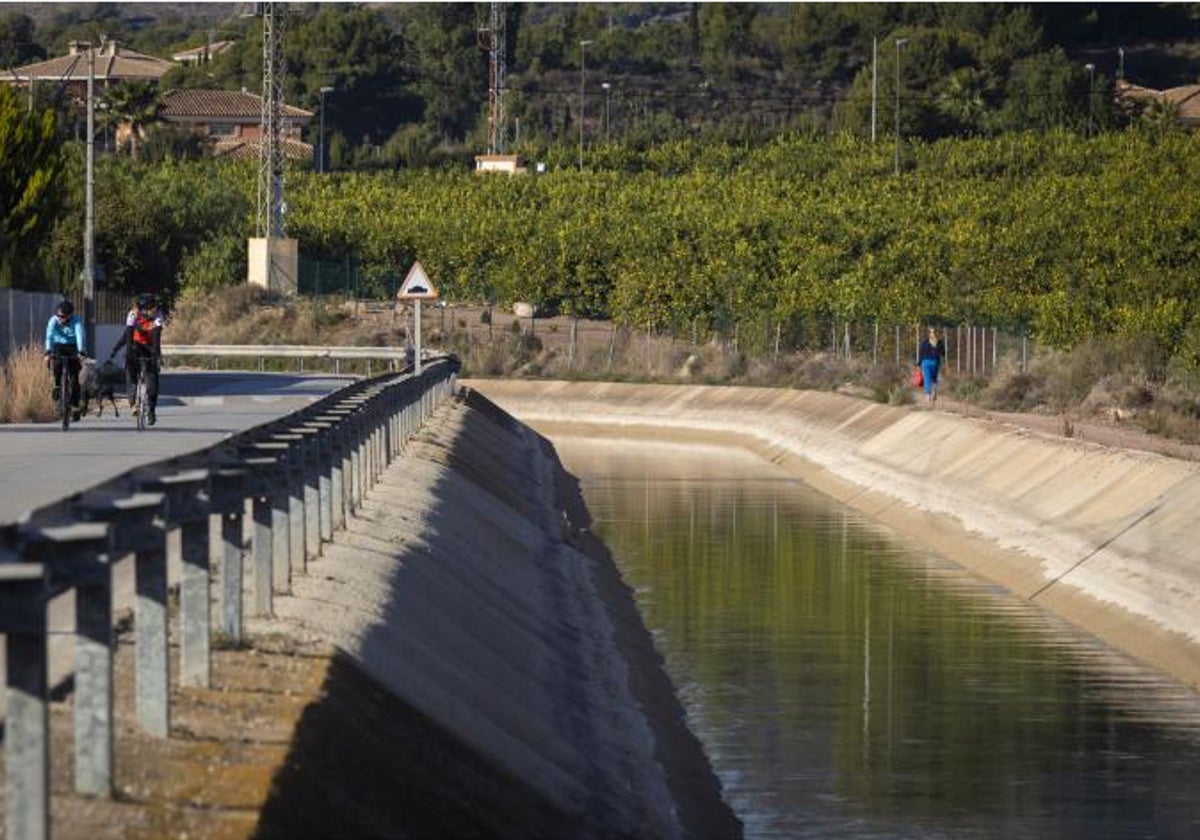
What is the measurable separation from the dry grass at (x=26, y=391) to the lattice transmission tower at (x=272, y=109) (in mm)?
31458

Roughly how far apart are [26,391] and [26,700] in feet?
111

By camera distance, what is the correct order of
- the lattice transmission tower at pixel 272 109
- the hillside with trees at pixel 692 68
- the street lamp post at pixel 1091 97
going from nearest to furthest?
the lattice transmission tower at pixel 272 109, the street lamp post at pixel 1091 97, the hillside with trees at pixel 692 68

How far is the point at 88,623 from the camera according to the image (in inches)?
375

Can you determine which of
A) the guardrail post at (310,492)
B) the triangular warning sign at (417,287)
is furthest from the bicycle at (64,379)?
the guardrail post at (310,492)

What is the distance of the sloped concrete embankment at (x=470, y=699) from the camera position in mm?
11773

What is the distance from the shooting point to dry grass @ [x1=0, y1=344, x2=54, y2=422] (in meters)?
41.0

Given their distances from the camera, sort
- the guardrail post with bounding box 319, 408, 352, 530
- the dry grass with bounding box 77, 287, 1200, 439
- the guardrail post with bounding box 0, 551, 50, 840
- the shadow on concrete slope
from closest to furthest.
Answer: the guardrail post with bounding box 0, 551, 50, 840 → the shadow on concrete slope → the guardrail post with bounding box 319, 408, 352, 530 → the dry grass with bounding box 77, 287, 1200, 439

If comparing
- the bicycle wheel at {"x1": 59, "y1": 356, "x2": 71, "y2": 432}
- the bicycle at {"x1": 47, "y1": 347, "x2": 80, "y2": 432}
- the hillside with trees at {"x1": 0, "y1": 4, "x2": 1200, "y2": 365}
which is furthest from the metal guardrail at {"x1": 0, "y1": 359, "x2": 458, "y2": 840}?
the hillside with trees at {"x1": 0, "y1": 4, "x2": 1200, "y2": 365}

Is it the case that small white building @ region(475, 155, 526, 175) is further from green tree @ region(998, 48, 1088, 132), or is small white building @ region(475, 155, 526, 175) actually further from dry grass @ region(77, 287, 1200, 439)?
green tree @ region(998, 48, 1088, 132)

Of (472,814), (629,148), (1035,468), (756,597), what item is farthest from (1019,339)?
(629,148)

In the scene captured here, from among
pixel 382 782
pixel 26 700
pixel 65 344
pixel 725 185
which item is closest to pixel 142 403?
pixel 65 344

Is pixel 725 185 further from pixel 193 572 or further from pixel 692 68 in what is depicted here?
pixel 193 572

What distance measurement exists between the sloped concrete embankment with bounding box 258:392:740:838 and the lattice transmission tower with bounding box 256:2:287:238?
4480 centimetres

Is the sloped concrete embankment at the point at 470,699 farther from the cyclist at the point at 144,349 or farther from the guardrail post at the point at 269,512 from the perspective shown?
the cyclist at the point at 144,349
